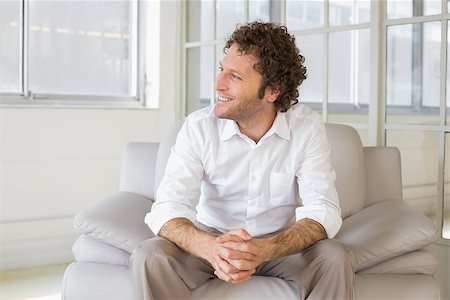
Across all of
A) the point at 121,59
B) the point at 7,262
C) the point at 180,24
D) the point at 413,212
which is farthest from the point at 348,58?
the point at 7,262

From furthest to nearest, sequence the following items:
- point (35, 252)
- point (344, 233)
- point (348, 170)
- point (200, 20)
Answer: point (200, 20) → point (35, 252) → point (348, 170) → point (344, 233)

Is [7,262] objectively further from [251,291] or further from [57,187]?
[251,291]

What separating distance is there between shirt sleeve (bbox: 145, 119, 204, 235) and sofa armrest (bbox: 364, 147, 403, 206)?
78cm

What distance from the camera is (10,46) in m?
3.62

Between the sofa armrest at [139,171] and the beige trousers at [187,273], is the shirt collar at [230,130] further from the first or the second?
the sofa armrest at [139,171]

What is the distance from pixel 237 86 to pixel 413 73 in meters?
1.16

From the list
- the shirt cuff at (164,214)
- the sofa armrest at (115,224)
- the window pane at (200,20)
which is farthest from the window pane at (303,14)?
the shirt cuff at (164,214)

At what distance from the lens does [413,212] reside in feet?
7.31

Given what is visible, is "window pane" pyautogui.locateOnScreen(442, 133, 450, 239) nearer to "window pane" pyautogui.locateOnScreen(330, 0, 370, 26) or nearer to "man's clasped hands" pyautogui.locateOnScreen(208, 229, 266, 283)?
"window pane" pyautogui.locateOnScreen(330, 0, 370, 26)

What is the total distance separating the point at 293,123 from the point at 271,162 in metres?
0.16

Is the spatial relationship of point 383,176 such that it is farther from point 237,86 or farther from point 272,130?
point 237,86

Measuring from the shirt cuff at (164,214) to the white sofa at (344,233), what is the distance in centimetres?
16

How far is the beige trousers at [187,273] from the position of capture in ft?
5.71

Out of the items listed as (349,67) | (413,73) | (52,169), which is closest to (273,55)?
(413,73)
